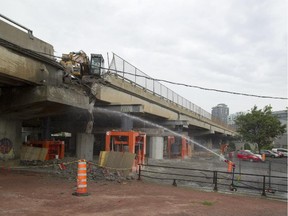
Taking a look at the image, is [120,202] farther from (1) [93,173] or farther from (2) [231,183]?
(2) [231,183]

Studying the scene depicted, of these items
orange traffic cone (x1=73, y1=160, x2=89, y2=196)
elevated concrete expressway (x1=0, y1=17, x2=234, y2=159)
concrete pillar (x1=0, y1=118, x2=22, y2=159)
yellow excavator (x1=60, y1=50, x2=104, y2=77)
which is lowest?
orange traffic cone (x1=73, y1=160, x2=89, y2=196)

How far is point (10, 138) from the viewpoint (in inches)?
729

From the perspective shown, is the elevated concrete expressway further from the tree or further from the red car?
the tree

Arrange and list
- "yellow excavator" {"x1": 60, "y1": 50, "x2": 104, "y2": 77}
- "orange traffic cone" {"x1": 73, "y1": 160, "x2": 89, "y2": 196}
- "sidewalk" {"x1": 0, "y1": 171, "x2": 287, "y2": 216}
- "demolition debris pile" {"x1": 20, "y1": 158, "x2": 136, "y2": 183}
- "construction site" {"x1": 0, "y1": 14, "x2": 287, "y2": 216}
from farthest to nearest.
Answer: "yellow excavator" {"x1": 60, "y1": 50, "x2": 104, "y2": 77} → "demolition debris pile" {"x1": 20, "y1": 158, "x2": 136, "y2": 183} → "orange traffic cone" {"x1": 73, "y1": 160, "x2": 89, "y2": 196} → "construction site" {"x1": 0, "y1": 14, "x2": 287, "y2": 216} → "sidewalk" {"x1": 0, "y1": 171, "x2": 287, "y2": 216}

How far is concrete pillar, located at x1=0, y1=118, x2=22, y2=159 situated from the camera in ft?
59.1

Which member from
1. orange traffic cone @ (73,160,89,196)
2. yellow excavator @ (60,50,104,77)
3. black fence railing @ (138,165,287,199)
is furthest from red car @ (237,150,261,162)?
orange traffic cone @ (73,160,89,196)

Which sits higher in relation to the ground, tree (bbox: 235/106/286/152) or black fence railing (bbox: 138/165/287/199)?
tree (bbox: 235/106/286/152)

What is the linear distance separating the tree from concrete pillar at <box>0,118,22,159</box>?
46.9 meters

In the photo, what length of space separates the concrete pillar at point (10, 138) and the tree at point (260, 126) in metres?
46.9

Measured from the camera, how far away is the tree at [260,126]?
191 ft

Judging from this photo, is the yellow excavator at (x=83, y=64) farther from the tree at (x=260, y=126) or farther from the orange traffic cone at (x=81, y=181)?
the tree at (x=260, y=126)

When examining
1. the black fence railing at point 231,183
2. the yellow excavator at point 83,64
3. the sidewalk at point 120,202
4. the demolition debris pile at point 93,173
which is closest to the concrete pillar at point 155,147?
the yellow excavator at point 83,64

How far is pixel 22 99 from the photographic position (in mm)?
16344

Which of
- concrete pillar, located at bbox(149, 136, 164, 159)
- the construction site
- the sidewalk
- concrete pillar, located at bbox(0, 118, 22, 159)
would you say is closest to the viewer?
the sidewalk
